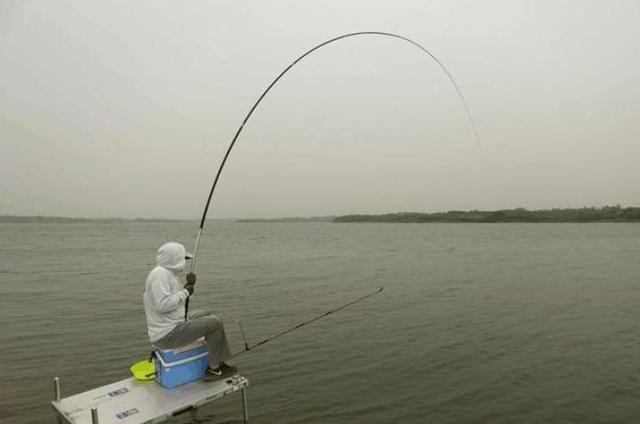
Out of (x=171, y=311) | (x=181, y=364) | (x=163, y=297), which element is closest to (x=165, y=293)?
(x=163, y=297)

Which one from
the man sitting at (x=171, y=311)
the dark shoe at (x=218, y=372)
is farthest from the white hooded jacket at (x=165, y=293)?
the dark shoe at (x=218, y=372)

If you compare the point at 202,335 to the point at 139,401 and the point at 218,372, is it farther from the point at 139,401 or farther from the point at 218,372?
the point at 139,401

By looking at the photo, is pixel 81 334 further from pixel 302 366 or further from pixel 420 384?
pixel 420 384

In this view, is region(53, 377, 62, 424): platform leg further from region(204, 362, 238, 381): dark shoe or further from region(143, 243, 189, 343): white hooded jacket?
region(204, 362, 238, 381): dark shoe

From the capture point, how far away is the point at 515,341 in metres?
10.9

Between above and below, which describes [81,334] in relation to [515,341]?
above

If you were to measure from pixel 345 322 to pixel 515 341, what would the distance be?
14.3 feet

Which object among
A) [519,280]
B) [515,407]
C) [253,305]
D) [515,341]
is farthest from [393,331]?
[519,280]

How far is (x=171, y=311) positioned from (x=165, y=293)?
232mm

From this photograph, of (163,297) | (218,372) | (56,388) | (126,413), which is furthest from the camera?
(218,372)

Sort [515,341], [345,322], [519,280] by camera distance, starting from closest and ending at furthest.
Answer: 1. [515,341]
2. [345,322]
3. [519,280]

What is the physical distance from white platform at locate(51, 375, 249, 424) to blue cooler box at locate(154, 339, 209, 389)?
3.6 inches

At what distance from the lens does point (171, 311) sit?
5434mm

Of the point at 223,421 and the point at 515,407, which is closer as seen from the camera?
the point at 223,421
